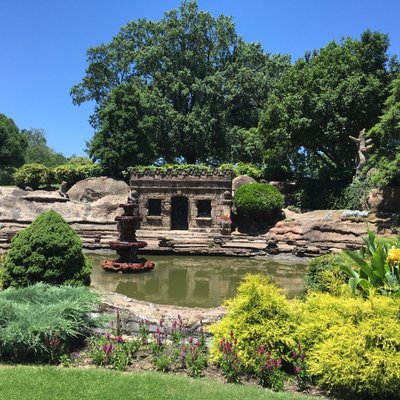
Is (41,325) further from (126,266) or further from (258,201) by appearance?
(258,201)

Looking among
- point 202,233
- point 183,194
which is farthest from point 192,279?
point 183,194

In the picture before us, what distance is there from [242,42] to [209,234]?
76.4 feet

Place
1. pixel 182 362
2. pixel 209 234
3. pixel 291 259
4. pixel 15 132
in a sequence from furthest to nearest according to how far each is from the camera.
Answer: pixel 15 132 < pixel 209 234 < pixel 291 259 < pixel 182 362

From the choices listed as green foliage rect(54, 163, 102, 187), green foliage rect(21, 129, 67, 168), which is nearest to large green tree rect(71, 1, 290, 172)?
green foliage rect(54, 163, 102, 187)

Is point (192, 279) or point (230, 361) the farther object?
point (192, 279)

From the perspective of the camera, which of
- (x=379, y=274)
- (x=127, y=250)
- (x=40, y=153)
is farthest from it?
(x=40, y=153)

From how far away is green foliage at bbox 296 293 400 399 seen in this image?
15.6ft

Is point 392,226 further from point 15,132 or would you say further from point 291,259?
point 15,132

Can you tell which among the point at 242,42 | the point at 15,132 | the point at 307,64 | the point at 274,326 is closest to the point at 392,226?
the point at 307,64

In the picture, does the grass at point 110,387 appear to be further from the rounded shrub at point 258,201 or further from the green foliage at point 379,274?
the rounded shrub at point 258,201

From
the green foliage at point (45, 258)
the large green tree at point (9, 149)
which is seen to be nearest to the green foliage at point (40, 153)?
the large green tree at point (9, 149)

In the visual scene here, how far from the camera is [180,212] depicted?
93.6 ft

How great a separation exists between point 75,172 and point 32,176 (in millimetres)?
3191

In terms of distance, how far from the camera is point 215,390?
16.0ft
